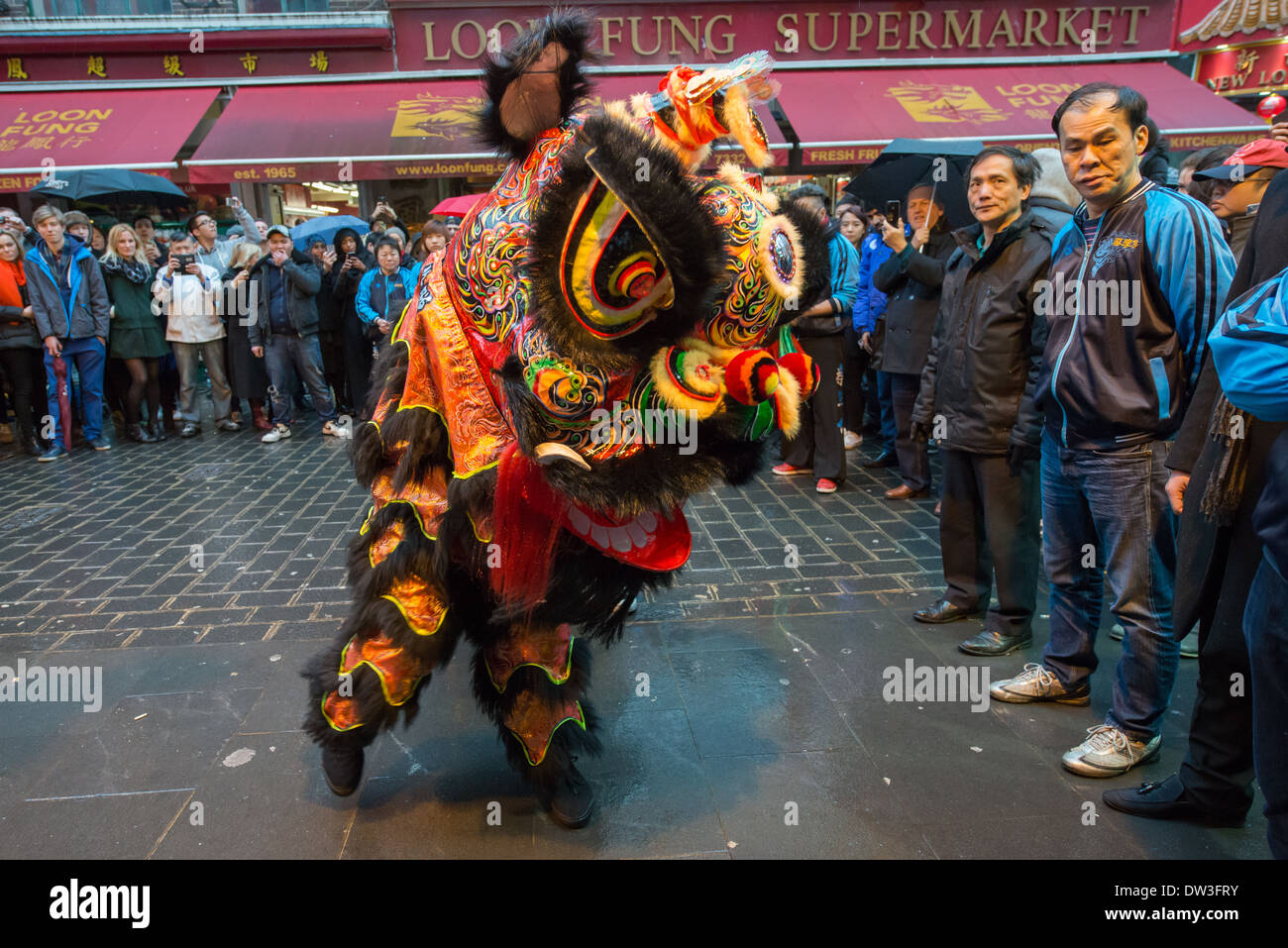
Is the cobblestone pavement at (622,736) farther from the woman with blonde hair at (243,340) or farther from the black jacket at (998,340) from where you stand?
the woman with blonde hair at (243,340)

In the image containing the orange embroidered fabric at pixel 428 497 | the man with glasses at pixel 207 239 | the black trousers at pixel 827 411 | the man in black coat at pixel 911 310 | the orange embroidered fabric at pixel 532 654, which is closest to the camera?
the orange embroidered fabric at pixel 428 497

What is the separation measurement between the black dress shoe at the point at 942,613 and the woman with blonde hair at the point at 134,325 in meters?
8.05

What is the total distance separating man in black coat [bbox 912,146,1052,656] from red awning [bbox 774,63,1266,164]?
919 cm

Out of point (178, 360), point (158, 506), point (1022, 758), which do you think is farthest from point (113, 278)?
point (1022, 758)

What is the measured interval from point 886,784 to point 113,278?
9011 mm

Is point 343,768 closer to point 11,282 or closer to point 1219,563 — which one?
point 1219,563

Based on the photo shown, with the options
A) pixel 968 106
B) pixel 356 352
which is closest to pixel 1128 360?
pixel 356 352

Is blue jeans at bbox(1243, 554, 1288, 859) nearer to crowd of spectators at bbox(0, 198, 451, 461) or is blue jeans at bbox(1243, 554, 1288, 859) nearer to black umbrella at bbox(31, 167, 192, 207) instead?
crowd of spectators at bbox(0, 198, 451, 461)

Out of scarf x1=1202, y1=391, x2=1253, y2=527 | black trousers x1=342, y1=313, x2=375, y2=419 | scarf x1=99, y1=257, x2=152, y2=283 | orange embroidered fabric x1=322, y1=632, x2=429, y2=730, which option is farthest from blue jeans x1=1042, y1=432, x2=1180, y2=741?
scarf x1=99, y1=257, x2=152, y2=283

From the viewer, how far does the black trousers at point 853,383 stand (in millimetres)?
7469

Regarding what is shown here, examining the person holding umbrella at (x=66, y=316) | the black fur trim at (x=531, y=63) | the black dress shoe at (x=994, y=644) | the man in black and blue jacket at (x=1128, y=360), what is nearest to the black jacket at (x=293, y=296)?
the person holding umbrella at (x=66, y=316)

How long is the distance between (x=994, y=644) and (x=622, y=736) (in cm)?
180

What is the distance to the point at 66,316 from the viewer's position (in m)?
7.89

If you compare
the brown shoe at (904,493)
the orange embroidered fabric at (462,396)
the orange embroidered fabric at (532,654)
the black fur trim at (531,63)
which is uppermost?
the black fur trim at (531,63)
